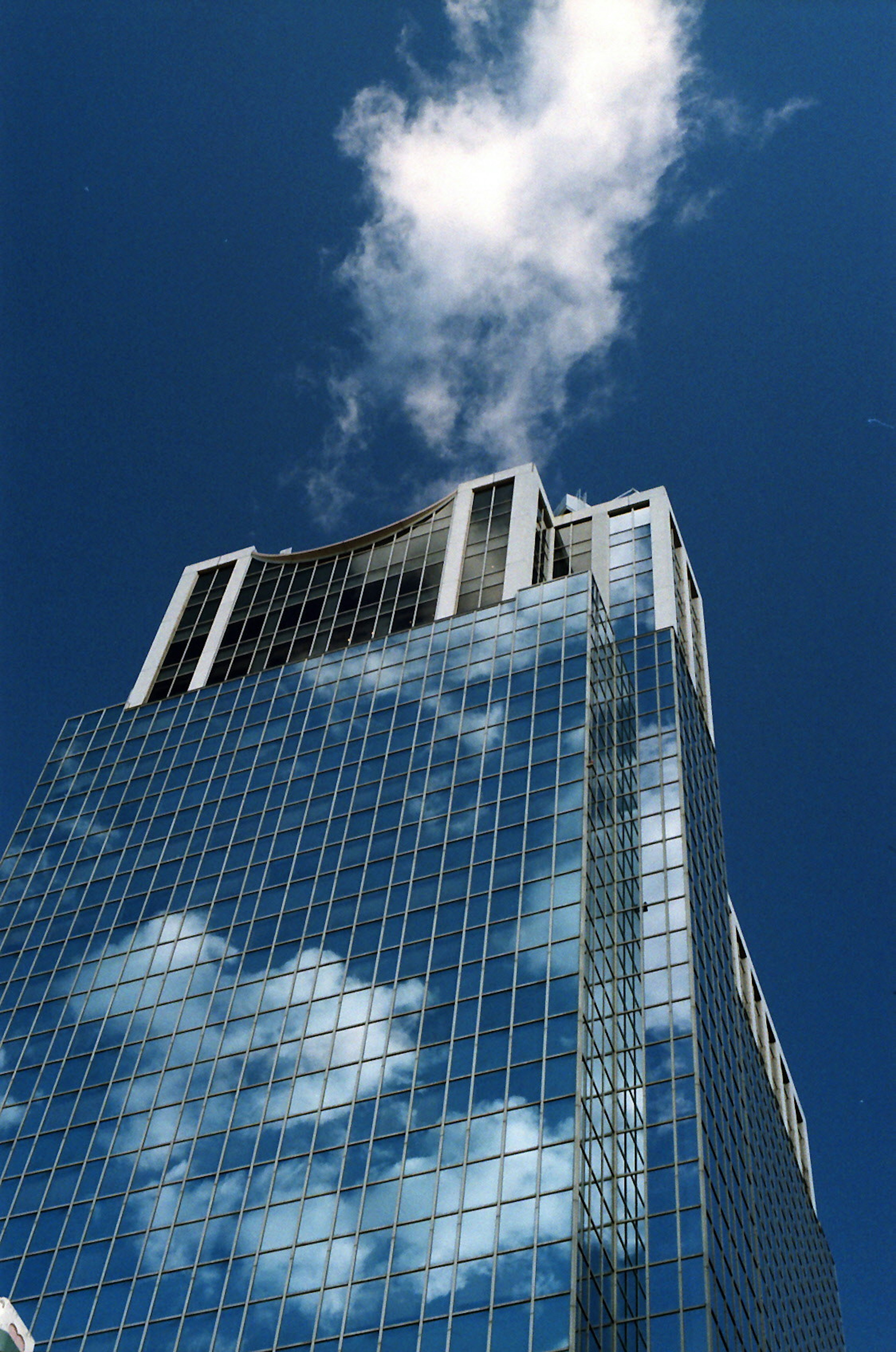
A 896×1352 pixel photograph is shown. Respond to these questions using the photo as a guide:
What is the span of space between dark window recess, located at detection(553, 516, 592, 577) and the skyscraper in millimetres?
420

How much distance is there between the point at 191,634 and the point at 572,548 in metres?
28.7

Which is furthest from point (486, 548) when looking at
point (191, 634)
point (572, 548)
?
point (191, 634)

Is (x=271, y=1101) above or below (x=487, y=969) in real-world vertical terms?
below

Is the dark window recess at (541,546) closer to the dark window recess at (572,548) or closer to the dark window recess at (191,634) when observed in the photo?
the dark window recess at (572,548)

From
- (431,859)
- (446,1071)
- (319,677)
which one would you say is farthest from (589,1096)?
(319,677)

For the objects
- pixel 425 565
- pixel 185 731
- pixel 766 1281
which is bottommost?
pixel 766 1281

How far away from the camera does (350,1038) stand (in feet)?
228

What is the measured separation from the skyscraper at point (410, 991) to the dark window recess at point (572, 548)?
42 centimetres

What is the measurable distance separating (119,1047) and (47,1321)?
47.5 feet

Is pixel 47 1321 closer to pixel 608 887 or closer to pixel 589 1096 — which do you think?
pixel 589 1096

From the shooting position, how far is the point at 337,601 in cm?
10475

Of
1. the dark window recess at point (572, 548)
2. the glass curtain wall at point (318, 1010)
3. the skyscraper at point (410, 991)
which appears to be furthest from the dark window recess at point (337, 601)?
the dark window recess at point (572, 548)

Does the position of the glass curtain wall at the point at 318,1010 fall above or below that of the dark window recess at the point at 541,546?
below

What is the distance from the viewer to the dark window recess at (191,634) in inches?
4126
